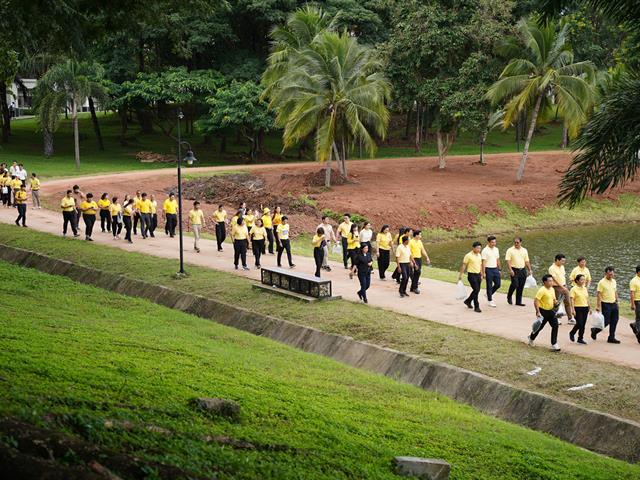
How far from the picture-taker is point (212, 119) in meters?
48.5

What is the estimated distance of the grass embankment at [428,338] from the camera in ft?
45.5

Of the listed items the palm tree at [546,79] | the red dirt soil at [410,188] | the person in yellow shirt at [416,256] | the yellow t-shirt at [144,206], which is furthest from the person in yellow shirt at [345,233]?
the palm tree at [546,79]

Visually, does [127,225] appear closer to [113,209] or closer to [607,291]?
[113,209]

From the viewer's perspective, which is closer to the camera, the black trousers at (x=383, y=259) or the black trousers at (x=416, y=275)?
the black trousers at (x=416, y=275)

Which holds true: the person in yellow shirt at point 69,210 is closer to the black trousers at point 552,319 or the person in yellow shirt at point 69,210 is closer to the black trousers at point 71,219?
the black trousers at point 71,219

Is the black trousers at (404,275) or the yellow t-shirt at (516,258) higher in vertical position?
the yellow t-shirt at (516,258)

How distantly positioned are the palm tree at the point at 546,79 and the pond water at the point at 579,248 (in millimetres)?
5158

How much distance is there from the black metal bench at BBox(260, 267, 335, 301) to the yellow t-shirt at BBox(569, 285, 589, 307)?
5.86 meters

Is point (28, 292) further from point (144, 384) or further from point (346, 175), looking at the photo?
point (346, 175)

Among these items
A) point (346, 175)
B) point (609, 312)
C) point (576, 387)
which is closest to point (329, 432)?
point (576, 387)

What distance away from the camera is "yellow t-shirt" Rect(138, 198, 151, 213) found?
2978cm

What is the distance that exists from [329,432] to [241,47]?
48.0m

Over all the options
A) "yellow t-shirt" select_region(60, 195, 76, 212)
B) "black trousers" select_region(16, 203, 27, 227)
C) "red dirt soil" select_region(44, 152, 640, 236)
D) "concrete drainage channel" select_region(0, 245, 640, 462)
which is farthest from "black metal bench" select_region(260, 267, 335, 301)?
"red dirt soil" select_region(44, 152, 640, 236)

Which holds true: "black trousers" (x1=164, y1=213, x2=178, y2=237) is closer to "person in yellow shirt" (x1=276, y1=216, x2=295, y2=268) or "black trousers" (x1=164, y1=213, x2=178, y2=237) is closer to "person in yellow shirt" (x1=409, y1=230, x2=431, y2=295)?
"person in yellow shirt" (x1=276, y1=216, x2=295, y2=268)
